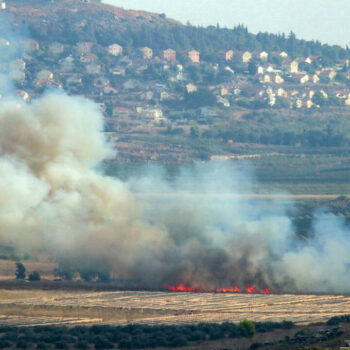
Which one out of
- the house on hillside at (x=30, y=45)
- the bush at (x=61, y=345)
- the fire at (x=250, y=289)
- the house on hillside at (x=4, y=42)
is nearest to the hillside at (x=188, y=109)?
the house on hillside at (x=4, y=42)

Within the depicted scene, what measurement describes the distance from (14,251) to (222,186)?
35500 mm

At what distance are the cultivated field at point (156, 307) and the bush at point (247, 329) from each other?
391 cm

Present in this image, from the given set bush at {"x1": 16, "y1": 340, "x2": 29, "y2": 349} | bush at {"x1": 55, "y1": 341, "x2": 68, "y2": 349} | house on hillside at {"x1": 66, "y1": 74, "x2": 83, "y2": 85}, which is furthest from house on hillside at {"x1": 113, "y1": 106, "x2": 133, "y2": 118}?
bush at {"x1": 55, "y1": 341, "x2": 68, "y2": 349}

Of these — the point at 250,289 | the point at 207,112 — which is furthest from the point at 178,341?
the point at 207,112

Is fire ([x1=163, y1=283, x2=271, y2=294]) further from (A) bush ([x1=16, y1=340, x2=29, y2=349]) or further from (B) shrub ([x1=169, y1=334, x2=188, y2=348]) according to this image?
(A) bush ([x1=16, y1=340, x2=29, y2=349])

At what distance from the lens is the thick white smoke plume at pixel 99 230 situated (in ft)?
232

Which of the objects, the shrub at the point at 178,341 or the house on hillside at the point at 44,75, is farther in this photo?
the house on hillside at the point at 44,75

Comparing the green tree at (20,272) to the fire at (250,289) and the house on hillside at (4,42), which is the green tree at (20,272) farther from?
the house on hillside at (4,42)

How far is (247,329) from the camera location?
56.9 meters

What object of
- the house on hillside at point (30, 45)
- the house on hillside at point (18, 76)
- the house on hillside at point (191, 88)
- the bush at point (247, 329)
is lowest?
the bush at point (247, 329)

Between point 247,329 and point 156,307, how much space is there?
28.5 feet

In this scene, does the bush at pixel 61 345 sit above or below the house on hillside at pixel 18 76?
below

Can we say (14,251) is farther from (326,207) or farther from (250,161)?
(250,161)

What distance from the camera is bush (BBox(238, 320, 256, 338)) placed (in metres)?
56.6
